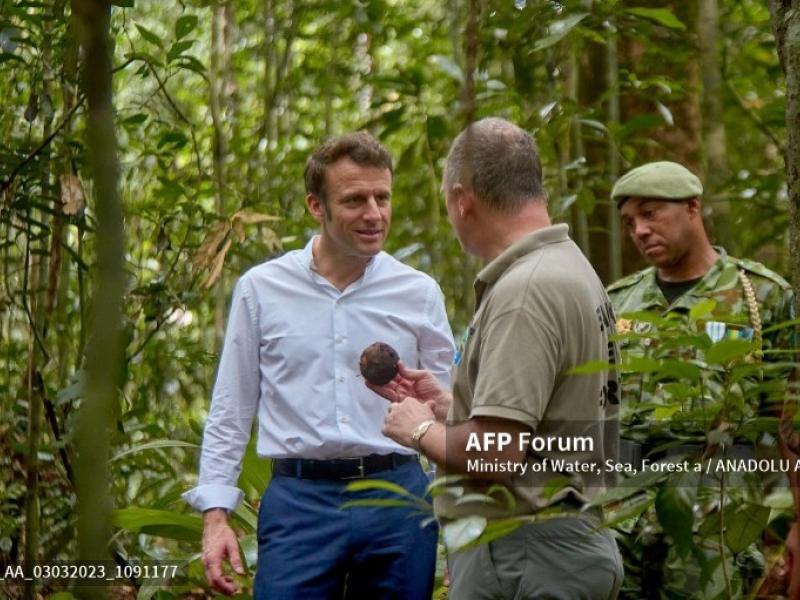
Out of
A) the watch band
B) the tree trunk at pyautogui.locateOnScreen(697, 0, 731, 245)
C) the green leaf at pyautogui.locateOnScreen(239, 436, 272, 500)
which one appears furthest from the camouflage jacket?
the green leaf at pyautogui.locateOnScreen(239, 436, 272, 500)

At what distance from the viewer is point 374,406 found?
130 inches

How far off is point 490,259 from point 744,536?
0.77 m

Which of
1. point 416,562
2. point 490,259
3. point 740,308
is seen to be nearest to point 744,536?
point 490,259

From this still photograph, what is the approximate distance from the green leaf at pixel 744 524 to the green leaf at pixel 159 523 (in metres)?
1.86

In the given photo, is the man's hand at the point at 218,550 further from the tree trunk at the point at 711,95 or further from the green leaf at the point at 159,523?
the tree trunk at the point at 711,95

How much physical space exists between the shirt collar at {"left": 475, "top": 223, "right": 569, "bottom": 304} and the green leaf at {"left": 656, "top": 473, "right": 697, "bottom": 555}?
0.57 m

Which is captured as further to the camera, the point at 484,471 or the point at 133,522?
the point at 133,522

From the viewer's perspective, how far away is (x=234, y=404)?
3.36m

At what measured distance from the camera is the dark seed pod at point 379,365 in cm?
318

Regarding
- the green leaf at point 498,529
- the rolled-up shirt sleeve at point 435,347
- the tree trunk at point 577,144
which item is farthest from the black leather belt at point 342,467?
the tree trunk at point 577,144

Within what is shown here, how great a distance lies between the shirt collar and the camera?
8.43 feet

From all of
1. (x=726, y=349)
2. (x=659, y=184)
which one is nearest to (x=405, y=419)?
(x=726, y=349)

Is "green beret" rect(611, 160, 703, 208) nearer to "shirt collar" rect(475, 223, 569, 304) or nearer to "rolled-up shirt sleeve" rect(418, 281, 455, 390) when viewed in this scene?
"rolled-up shirt sleeve" rect(418, 281, 455, 390)

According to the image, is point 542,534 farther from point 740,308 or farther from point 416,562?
point 740,308
